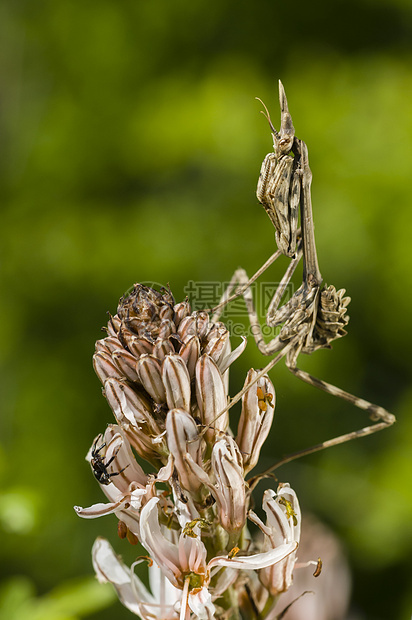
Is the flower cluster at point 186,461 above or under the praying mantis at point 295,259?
under

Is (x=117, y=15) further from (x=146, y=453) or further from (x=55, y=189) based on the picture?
(x=146, y=453)

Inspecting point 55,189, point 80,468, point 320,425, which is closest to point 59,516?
point 80,468

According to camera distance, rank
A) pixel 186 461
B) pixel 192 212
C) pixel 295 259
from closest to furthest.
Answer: pixel 186 461 < pixel 295 259 < pixel 192 212

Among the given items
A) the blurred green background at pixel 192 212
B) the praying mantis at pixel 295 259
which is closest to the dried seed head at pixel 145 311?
the praying mantis at pixel 295 259

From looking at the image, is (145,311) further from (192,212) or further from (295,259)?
(192,212)

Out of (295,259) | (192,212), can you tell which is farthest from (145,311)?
(192,212)

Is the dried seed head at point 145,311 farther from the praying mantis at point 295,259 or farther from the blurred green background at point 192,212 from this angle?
the blurred green background at point 192,212
